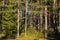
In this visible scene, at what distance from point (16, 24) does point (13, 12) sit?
205 centimetres

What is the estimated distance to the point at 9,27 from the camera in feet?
104

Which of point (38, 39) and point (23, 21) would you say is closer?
point (38, 39)

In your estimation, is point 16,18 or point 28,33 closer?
point 28,33

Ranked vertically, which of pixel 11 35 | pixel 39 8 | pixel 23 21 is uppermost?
pixel 39 8

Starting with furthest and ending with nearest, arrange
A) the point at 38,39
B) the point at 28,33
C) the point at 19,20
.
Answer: the point at 19,20 → the point at 28,33 → the point at 38,39

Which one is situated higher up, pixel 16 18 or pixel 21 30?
pixel 16 18

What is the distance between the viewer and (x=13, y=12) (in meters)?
31.9

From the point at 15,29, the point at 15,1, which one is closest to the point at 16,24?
the point at 15,29

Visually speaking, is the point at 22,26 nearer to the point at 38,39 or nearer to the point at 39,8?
the point at 39,8

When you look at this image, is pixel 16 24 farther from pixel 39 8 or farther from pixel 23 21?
pixel 39 8

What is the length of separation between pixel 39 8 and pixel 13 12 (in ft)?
14.2

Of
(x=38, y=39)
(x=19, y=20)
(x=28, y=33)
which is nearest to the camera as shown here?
(x=38, y=39)

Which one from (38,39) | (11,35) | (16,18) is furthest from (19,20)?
(38,39)

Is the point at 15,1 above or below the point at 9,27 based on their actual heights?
above
